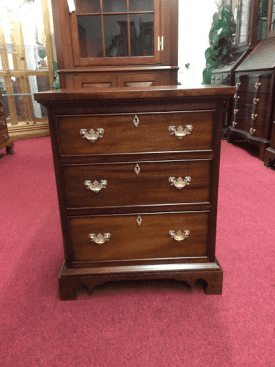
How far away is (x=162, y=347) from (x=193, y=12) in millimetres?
5264

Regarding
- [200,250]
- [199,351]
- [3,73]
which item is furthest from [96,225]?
[3,73]

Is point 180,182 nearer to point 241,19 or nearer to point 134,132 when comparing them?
point 134,132

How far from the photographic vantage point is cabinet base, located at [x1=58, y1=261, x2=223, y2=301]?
1.26 metres

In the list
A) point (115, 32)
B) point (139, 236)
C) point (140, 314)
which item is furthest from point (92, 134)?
point (115, 32)

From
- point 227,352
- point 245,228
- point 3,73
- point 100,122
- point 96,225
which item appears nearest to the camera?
point 227,352

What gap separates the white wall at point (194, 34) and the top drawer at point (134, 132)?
411 cm

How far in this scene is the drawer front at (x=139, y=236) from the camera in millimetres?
1221

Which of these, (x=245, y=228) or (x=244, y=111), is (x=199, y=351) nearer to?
(x=245, y=228)

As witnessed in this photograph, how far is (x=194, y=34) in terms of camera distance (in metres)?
5.10

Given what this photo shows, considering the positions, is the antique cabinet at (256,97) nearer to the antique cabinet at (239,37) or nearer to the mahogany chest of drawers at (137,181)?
the antique cabinet at (239,37)

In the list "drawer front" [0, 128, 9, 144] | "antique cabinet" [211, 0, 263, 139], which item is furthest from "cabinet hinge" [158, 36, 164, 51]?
"drawer front" [0, 128, 9, 144]

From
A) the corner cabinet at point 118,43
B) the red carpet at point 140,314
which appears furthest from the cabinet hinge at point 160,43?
the red carpet at point 140,314

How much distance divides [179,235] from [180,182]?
23cm

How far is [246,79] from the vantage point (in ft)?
11.6
